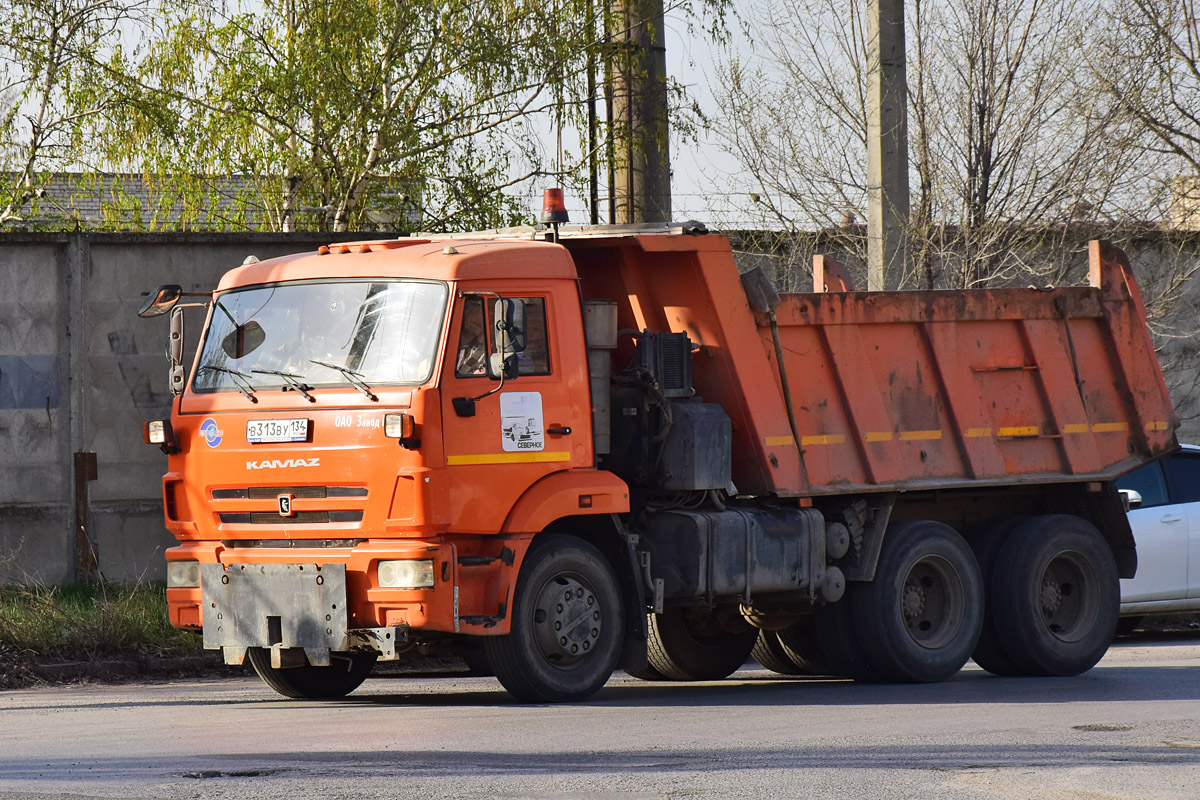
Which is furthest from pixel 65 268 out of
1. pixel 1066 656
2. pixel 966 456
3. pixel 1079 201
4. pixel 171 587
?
pixel 1079 201

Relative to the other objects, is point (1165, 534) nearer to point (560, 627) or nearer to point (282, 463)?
point (560, 627)

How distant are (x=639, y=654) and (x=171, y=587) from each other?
2.84 m

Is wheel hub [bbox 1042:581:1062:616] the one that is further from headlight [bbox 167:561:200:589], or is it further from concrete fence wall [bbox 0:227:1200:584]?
concrete fence wall [bbox 0:227:1200:584]

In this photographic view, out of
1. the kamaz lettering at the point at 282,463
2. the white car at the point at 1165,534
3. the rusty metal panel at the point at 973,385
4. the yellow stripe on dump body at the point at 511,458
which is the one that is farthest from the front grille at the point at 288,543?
the white car at the point at 1165,534

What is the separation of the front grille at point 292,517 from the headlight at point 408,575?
1.23ft

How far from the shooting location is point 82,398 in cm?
1427

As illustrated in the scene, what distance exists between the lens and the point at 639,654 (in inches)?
399

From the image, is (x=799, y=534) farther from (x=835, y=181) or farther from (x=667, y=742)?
(x=835, y=181)

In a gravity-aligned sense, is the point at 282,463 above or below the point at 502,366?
below

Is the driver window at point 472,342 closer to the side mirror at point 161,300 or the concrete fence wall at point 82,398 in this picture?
the side mirror at point 161,300

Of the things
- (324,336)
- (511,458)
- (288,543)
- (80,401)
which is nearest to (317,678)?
(288,543)

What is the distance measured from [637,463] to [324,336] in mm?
2133

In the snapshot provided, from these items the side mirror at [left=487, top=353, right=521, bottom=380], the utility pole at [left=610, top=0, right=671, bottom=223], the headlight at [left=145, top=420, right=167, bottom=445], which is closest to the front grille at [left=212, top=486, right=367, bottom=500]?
the headlight at [left=145, top=420, right=167, bottom=445]

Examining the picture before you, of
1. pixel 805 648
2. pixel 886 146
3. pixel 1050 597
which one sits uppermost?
pixel 886 146
